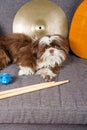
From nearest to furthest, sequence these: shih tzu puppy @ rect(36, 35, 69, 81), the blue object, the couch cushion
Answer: the couch cushion
the blue object
shih tzu puppy @ rect(36, 35, 69, 81)

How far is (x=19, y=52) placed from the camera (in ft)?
5.27

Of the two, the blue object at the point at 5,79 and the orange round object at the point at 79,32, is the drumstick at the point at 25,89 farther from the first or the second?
the orange round object at the point at 79,32

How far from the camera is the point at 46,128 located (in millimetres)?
1293

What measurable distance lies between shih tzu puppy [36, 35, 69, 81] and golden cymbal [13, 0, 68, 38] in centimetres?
17

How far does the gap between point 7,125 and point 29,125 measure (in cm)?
12

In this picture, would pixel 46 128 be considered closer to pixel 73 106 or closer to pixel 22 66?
pixel 73 106

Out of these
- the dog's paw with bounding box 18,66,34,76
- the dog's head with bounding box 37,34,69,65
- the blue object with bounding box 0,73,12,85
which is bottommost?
the dog's paw with bounding box 18,66,34,76

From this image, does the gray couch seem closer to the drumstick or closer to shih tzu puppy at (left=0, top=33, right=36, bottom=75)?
the drumstick

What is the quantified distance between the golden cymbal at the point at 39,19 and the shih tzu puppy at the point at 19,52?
0.26 ft

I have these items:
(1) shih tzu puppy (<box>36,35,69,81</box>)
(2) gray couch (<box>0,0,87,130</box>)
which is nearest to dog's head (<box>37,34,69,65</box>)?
(1) shih tzu puppy (<box>36,35,69,81</box>)

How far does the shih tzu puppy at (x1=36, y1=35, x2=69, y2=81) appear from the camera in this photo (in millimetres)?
1510

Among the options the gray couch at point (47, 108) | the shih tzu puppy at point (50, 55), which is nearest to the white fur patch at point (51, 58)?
the shih tzu puppy at point (50, 55)

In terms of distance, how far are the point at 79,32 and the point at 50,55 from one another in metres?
0.32

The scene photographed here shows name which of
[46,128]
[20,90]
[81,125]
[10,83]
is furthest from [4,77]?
[81,125]
